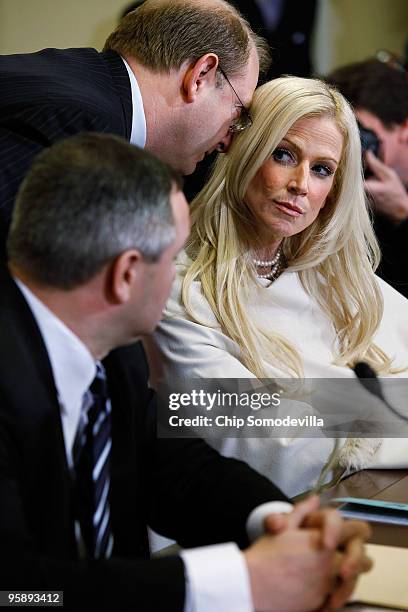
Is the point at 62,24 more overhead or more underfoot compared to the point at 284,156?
more underfoot

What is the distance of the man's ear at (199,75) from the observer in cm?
216

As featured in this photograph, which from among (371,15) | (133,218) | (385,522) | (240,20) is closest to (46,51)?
(240,20)

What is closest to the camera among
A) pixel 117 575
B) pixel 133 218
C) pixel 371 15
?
pixel 117 575

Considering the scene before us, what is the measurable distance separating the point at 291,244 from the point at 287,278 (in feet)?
0.36

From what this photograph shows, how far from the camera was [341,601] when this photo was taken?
117 cm

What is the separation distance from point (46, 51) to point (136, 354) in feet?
3.02

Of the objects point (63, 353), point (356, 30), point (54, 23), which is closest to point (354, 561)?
point (63, 353)

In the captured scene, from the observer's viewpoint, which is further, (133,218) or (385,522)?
(385,522)

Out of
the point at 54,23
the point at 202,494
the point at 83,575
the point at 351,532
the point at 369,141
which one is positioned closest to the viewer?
the point at 83,575

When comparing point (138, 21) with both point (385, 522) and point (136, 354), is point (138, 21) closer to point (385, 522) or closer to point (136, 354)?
point (136, 354)

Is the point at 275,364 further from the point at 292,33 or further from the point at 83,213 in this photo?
the point at 292,33

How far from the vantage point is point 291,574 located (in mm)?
1149

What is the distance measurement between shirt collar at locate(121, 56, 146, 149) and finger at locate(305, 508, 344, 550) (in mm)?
1146

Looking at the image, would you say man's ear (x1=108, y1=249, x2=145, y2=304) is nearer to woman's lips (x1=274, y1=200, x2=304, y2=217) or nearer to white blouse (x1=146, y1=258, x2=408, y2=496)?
white blouse (x1=146, y1=258, x2=408, y2=496)
